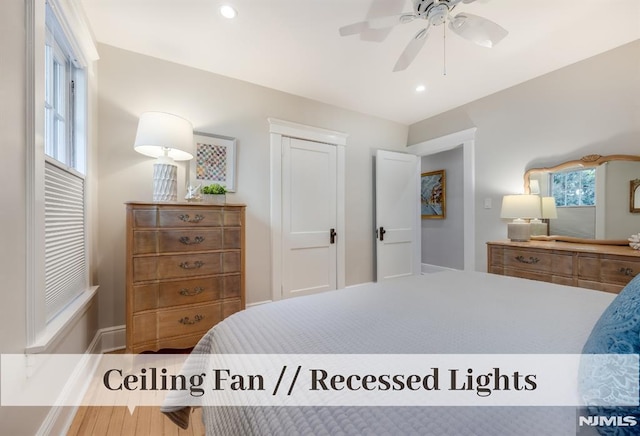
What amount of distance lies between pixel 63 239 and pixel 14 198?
0.69m

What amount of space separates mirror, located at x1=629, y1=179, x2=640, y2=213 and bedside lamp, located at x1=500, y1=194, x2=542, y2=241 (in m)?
0.60

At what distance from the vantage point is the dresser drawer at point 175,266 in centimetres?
184

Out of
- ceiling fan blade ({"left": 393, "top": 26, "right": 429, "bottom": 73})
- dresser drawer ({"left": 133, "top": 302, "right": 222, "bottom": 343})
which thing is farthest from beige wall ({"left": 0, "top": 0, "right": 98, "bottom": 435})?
ceiling fan blade ({"left": 393, "top": 26, "right": 429, "bottom": 73})

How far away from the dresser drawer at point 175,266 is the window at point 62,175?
1.22 feet

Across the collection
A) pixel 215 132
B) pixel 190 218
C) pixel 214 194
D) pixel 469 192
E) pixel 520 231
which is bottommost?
pixel 520 231

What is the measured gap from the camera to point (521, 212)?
2656mm

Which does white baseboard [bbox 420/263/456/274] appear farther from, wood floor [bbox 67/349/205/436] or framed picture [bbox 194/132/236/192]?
wood floor [bbox 67/349/205/436]

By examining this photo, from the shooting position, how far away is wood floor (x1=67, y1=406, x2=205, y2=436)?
4.54 ft

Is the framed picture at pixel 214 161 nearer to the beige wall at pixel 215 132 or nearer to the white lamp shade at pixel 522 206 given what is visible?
the beige wall at pixel 215 132

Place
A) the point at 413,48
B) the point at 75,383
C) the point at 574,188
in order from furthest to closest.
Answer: the point at 574,188 → the point at 413,48 → the point at 75,383

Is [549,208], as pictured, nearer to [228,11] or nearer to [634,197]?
[634,197]

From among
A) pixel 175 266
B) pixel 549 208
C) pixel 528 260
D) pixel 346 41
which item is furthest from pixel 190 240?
pixel 549 208

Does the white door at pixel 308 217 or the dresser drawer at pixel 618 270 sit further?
the white door at pixel 308 217

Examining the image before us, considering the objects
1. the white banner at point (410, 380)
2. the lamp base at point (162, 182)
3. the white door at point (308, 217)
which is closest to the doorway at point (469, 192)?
the white door at point (308, 217)
